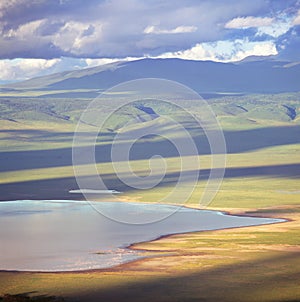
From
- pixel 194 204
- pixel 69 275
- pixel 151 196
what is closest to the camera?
pixel 69 275

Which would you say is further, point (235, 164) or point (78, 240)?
point (235, 164)

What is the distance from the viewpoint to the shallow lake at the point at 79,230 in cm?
5784

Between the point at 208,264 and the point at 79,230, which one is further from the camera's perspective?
the point at 79,230

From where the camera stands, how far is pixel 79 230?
2805 inches

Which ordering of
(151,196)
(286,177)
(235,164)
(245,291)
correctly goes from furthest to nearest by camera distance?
(235,164) → (286,177) → (151,196) → (245,291)

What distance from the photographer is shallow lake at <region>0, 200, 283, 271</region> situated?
57844 millimetres

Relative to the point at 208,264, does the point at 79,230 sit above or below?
A: above

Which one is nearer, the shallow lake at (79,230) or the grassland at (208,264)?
the grassland at (208,264)

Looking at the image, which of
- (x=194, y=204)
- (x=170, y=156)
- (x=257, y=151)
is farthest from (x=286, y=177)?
(x=257, y=151)

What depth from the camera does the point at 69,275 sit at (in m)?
52.4

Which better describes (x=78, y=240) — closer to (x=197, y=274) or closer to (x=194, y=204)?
(x=197, y=274)

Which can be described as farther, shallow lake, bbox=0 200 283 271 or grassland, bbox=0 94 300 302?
shallow lake, bbox=0 200 283 271

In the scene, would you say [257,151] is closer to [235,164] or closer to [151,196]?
[235,164]

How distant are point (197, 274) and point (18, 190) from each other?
59.9 meters
